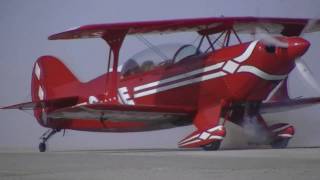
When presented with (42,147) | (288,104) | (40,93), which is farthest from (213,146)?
(40,93)

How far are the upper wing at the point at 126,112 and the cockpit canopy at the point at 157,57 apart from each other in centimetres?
135

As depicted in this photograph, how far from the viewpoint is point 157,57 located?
53.5 ft

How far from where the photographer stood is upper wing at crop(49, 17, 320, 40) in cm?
1534

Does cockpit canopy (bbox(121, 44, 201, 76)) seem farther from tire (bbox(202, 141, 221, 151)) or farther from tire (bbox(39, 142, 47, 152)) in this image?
tire (bbox(39, 142, 47, 152))

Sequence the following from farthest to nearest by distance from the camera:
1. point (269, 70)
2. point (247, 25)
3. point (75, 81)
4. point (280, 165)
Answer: point (75, 81)
point (247, 25)
point (269, 70)
point (280, 165)

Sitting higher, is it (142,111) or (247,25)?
(247,25)

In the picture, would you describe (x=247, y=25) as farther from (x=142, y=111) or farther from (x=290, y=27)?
(x=142, y=111)

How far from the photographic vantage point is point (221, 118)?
15.3 m

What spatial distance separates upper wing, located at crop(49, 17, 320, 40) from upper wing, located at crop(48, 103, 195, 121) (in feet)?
6.80

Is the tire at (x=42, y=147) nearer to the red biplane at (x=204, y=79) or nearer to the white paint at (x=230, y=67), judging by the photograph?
the red biplane at (x=204, y=79)

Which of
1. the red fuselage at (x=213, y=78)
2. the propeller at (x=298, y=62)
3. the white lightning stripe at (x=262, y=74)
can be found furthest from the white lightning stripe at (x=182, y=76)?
the propeller at (x=298, y=62)

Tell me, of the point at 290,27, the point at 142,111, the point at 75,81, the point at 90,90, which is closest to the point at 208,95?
the point at 142,111

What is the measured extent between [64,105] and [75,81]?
6.78 ft

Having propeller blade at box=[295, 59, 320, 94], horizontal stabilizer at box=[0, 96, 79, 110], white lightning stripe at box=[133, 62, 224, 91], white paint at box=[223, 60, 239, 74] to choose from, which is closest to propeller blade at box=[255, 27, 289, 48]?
propeller blade at box=[295, 59, 320, 94]
